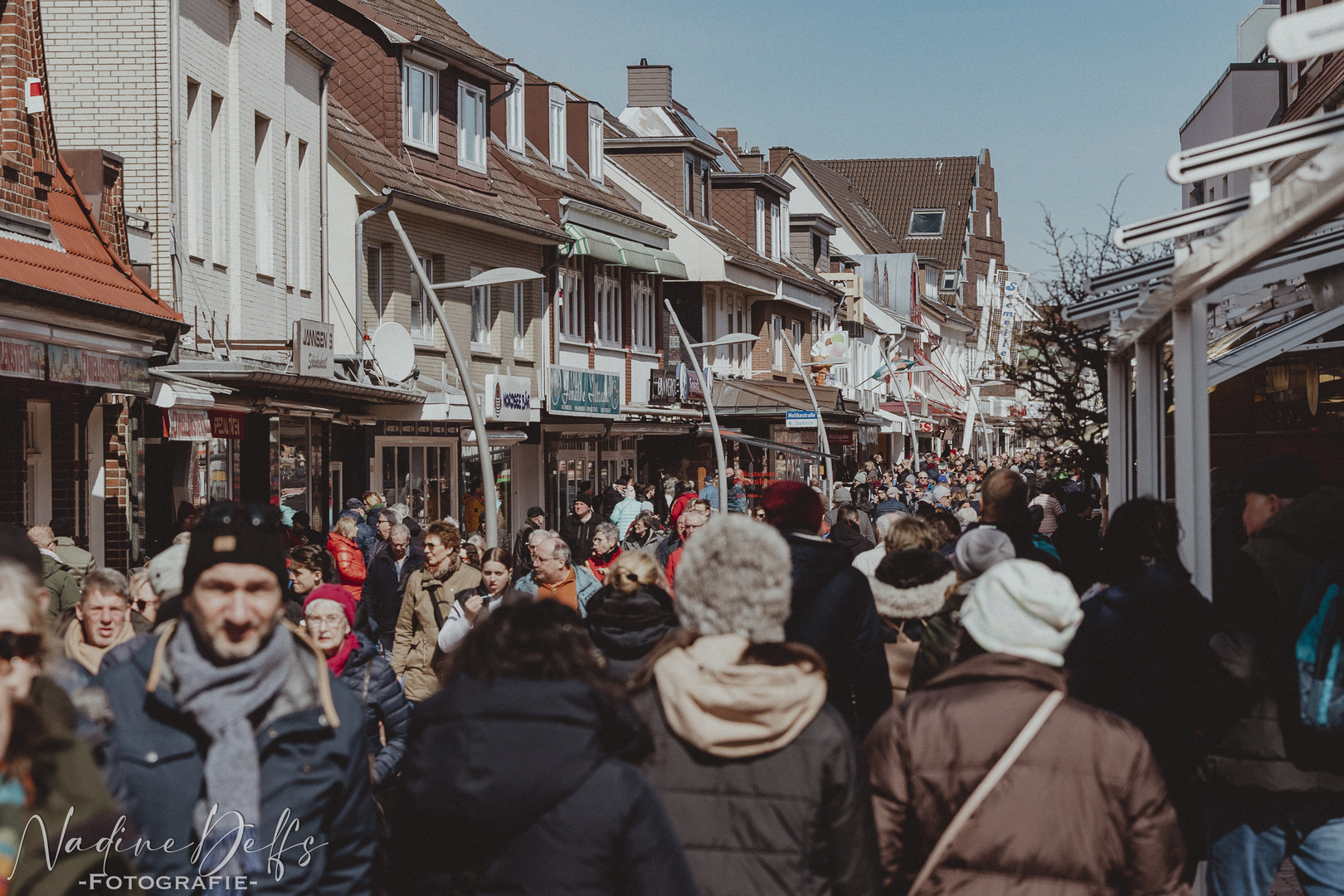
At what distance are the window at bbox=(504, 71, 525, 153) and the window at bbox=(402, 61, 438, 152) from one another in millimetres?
4697

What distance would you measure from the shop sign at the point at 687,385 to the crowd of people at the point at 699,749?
32128 mm

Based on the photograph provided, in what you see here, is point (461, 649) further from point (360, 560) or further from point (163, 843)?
point (360, 560)

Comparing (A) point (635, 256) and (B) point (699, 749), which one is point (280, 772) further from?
(A) point (635, 256)

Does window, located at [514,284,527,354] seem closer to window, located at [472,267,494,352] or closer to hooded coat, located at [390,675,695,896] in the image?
window, located at [472,267,494,352]

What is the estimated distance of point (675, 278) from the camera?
124 ft

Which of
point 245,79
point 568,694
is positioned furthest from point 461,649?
point 245,79

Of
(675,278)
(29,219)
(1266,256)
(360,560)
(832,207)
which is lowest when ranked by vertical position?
(360,560)

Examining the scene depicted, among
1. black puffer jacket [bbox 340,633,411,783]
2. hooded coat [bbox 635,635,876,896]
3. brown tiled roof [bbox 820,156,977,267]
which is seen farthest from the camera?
brown tiled roof [bbox 820,156,977,267]

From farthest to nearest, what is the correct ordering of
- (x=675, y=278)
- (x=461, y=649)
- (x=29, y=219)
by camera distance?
1. (x=675, y=278)
2. (x=29, y=219)
3. (x=461, y=649)

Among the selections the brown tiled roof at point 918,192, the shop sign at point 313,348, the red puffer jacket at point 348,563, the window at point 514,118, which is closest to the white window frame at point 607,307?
the window at point 514,118

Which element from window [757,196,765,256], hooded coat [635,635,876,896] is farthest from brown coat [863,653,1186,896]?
window [757,196,765,256]

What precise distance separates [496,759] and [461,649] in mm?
298

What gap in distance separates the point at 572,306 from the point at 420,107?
6344 millimetres

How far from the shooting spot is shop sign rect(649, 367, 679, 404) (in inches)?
1419
